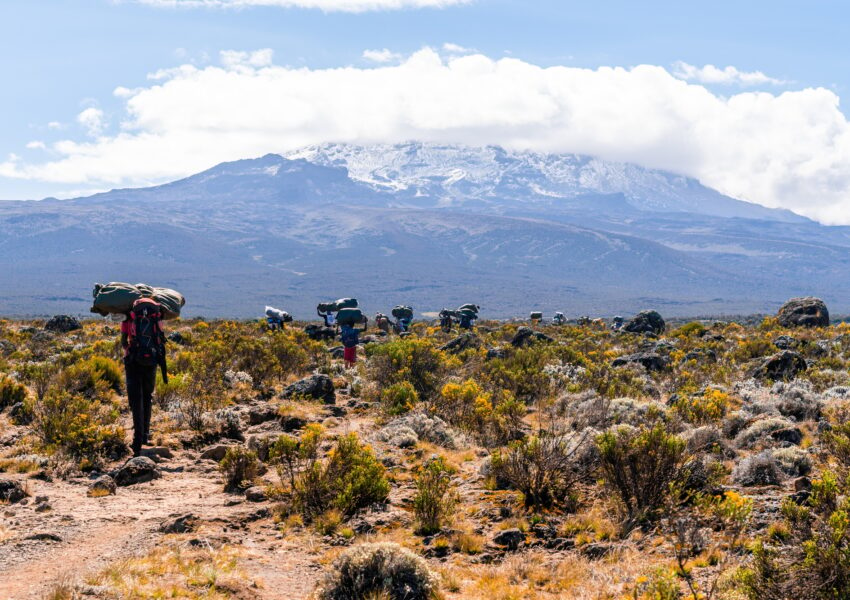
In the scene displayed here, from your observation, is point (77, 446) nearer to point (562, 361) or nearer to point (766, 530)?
point (766, 530)

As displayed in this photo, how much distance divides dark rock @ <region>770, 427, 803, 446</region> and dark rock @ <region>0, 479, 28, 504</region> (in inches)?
387

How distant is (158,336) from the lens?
9891 millimetres

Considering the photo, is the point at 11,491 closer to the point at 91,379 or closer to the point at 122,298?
the point at 122,298

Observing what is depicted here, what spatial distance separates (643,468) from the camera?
7.25m

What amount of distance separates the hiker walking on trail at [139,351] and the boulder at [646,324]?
3015cm

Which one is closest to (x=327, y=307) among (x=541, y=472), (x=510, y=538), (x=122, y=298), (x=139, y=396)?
(x=122, y=298)

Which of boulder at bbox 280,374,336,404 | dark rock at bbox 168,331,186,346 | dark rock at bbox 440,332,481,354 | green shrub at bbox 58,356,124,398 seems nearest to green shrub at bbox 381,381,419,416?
boulder at bbox 280,374,336,404

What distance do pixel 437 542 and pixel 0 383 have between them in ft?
32.5

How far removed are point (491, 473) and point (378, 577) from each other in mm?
3371

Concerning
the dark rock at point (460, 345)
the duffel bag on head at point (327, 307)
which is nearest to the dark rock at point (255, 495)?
the dark rock at point (460, 345)

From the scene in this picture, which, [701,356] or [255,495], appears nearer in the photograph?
[255,495]

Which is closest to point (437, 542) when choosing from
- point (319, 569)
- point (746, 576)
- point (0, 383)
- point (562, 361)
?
point (319, 569)

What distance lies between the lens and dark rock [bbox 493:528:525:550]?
6.83 meters

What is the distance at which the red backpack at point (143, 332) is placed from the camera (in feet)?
31.5
